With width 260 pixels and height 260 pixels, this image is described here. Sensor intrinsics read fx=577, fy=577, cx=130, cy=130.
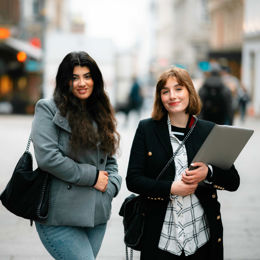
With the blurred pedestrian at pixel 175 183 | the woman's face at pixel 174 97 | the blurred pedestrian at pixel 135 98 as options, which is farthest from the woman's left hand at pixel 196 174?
the blurred pedestrian at pixel 135 98

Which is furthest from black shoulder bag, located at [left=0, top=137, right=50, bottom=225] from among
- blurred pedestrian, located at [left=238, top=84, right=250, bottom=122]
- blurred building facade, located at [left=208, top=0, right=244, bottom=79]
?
blurred building facade, located at [left=208, top=0, right=244, bottom=79]

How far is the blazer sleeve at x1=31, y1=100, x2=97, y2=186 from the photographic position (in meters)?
3.28

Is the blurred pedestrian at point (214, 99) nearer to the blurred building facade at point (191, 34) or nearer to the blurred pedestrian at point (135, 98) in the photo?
the blurred pedestrian at point (135, 98)

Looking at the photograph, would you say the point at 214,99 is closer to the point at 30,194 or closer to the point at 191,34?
the point at 30,194

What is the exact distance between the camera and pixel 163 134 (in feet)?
11.3

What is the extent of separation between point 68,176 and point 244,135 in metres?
1.05

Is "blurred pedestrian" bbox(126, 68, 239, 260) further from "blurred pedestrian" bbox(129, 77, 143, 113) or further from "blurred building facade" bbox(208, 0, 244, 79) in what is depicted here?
"blurred building facade" bbox(208, 0, 244, 79)

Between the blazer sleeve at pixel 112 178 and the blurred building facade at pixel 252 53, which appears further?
the blurred building facade at pixel 252 53

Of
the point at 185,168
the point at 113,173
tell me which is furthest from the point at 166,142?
the point at 113,173

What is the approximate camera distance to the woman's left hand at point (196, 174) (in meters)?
3.25

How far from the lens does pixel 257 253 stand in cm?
588

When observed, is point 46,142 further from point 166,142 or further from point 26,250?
point 26,250

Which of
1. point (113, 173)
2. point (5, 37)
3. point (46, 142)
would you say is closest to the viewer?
point (46, 142)

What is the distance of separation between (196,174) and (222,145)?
0.76ft
